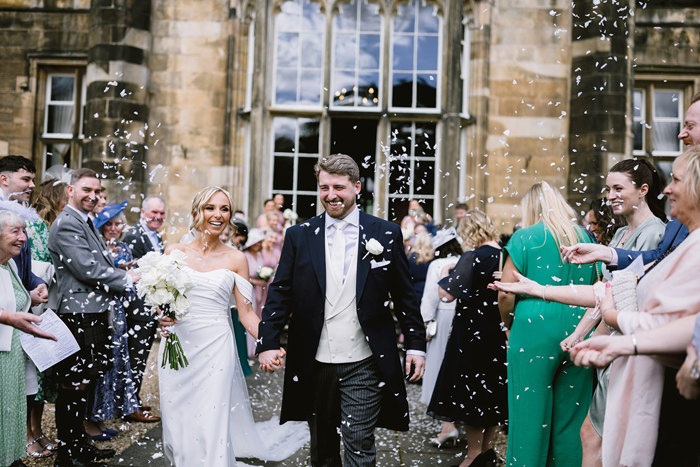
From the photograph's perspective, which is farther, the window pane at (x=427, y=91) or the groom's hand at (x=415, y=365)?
the window pane at (x=427, y=91)

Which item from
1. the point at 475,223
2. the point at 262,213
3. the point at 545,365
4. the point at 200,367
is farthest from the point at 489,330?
the point at 262,213

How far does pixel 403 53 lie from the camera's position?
11.4 m

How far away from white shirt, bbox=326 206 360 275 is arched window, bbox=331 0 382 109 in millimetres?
7542

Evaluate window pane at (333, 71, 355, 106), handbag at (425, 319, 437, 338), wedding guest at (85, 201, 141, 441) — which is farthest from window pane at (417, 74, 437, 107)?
wedding guest at (85, 201, 141, 441)

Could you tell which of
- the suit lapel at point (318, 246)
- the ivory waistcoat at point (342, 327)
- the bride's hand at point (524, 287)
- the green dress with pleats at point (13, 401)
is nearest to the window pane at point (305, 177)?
the green dress with pleats at point (13, 401)

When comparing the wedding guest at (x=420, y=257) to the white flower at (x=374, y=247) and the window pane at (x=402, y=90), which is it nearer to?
the window pane at (x=402, y=90)

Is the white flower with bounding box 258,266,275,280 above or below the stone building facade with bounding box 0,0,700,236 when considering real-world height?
below

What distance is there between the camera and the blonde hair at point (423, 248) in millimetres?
8281

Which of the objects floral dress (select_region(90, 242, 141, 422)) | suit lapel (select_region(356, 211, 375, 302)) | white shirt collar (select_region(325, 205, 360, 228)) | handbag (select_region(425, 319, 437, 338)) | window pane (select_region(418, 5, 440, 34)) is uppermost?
window pane (select_region(418, 5, 440, 34))

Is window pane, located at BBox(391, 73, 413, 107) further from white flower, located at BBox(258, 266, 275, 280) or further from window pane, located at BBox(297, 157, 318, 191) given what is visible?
white flower, located at BBox(258, 266, 275, 280)

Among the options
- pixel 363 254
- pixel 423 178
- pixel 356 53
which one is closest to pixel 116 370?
pixel 363 254

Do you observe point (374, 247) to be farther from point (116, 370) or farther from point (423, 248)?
point (423, 248)

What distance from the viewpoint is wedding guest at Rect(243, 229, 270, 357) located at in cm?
943

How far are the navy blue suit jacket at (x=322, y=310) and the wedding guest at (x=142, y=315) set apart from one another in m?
3.14
